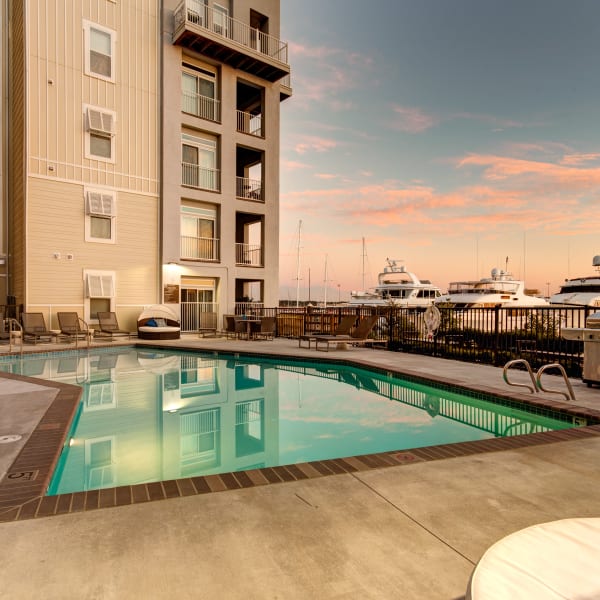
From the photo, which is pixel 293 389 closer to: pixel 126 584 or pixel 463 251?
pixel 126 584

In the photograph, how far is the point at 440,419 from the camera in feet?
18.9

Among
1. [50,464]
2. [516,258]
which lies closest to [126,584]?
[50,464]

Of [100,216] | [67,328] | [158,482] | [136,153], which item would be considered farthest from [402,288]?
[158,482]

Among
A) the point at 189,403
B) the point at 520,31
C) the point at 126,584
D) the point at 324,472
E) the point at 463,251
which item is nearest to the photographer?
the point at 126,584

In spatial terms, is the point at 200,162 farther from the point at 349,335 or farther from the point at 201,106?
the point at 349,335

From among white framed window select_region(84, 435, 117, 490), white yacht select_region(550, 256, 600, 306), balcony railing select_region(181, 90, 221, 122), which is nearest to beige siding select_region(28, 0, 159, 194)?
balcony railing select_region(181, 90, 221, 122)

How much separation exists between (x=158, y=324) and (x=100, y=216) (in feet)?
13.7

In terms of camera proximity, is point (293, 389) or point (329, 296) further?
point (329, 296)

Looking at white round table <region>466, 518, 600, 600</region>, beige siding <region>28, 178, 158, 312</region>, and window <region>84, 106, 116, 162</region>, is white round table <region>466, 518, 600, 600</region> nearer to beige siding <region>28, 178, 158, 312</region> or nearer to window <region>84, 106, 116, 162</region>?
beige siding <region>28, 178, 158, 312</region>

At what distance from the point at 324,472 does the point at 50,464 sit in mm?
2030

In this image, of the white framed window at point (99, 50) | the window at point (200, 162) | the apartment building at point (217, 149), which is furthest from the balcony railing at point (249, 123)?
the white framed window at point (99, 50)

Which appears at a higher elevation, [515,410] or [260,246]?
[260,246]

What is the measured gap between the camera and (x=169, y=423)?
18.5 ft

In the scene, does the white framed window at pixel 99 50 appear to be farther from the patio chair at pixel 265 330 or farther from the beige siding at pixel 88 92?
the patio chair at pixel 265 330
